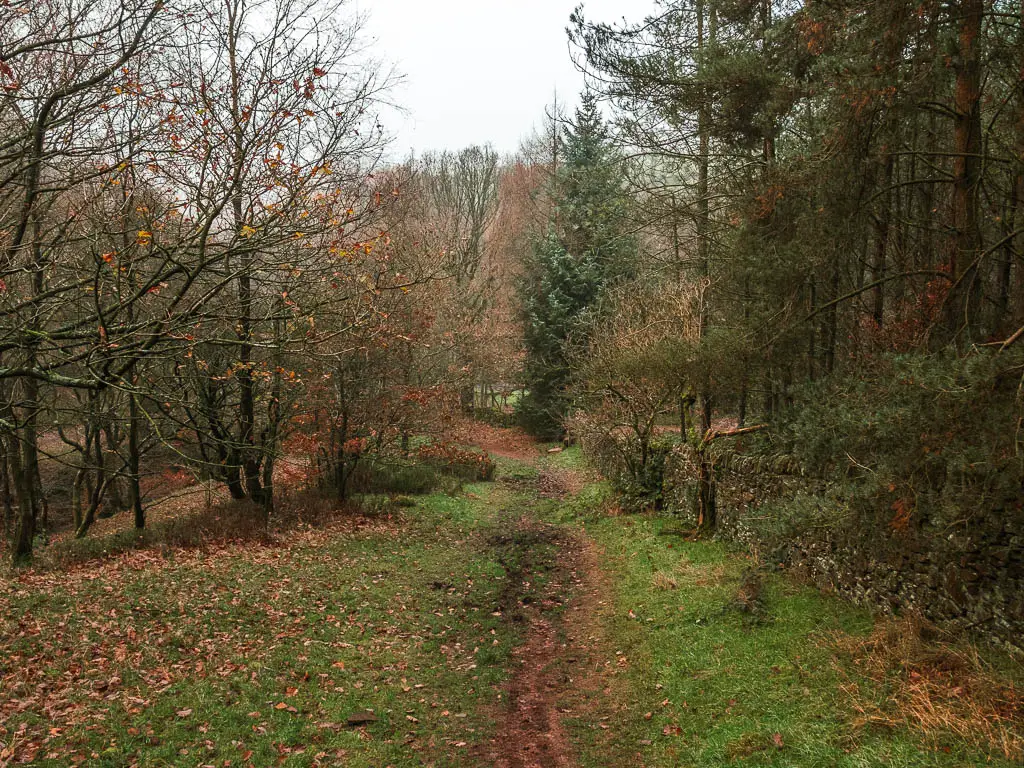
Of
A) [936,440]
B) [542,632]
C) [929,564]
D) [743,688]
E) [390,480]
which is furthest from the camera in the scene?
[390,480]

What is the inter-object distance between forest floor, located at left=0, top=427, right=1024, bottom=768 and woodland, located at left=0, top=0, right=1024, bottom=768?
0.05 metres

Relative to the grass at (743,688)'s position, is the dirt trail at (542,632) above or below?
below

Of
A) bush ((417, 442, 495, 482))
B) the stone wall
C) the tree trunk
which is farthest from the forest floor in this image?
bush ((417, 442, 495, 482))

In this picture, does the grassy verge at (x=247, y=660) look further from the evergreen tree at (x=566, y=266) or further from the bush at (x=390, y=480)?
the evergreen tree at (x=566, y=266)

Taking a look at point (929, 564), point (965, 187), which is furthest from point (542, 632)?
point (965, 187)

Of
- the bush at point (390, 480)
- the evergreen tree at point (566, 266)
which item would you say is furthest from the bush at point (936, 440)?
the evergreen tree at point (566, 266)

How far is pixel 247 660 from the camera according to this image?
721 cm

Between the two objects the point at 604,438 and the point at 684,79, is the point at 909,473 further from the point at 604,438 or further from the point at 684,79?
the point at 604,438

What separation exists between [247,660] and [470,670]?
2.55 m

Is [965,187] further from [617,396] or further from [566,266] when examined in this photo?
[566,266]

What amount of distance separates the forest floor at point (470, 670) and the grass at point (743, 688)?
25 millimetres

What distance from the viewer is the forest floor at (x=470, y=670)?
5.27 metres

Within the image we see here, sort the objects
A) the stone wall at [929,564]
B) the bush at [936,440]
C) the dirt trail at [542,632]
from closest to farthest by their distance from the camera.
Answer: the bush at [936,440] → the stone wall at [929,564] → the dirt trail at [542,632]

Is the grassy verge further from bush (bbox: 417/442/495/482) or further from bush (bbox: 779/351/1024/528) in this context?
bush (bbox: 417/442/495/482)
